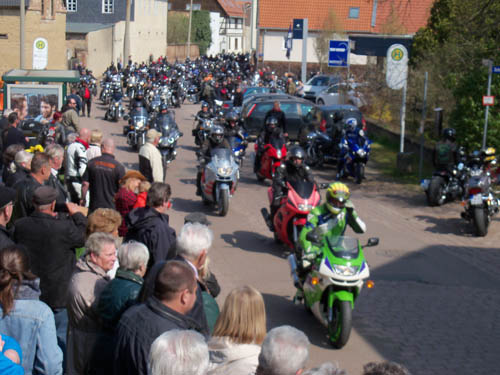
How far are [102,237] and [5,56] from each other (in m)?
35.7

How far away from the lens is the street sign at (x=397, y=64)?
742 inches

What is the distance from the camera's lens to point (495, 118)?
1594 cm

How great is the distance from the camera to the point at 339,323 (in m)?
7.47

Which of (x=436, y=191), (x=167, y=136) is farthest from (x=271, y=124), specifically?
(x=436, y=191)

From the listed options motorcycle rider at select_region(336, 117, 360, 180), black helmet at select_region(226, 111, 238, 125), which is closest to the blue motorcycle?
motorcycle rider at select_region(336, 117, 360, 180)

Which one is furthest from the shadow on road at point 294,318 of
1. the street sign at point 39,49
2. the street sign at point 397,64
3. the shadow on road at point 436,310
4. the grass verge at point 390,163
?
the street sign at point 39,49

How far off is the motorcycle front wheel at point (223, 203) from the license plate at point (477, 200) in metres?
4.35

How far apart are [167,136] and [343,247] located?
1217 cm

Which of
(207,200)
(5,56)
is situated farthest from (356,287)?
(5,56)

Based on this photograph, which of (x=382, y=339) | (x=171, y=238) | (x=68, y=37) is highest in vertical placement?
(x=68, y=37)

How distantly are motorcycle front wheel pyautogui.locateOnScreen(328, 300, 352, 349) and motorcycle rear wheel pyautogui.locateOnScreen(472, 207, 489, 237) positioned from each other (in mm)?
5692

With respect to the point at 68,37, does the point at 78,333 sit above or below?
below

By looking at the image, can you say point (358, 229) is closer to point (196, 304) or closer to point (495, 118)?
point (196, 304)

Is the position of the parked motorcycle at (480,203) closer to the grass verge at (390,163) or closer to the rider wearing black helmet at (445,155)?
the rider wearing black helmet at (445,155)
